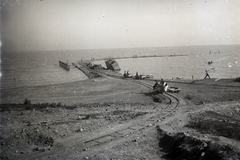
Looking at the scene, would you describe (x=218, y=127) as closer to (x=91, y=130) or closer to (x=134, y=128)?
(x=134, y=128)

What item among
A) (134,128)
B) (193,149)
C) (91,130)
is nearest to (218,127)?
(193,149)

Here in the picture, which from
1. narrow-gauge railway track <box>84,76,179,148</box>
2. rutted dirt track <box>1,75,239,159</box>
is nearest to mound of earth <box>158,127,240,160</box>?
→ rutted dirt track <box>1,75,239,159</box>

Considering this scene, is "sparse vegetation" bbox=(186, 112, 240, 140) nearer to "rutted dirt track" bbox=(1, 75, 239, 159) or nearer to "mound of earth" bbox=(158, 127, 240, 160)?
"rutted dirt track" bbox=(1, 75, 239, 159)

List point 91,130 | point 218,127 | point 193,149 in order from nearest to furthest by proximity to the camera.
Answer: point 193,149 < point 218,127 < point 91,130

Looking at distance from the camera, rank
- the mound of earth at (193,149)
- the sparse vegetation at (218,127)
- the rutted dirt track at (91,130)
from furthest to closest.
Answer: the sparse vegetation at (218,127)
the rutted dirt track at (91,130)
the mound of earth at (193,149)

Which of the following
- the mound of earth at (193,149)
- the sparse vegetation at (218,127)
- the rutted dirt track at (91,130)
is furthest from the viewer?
the sparse vegetation at (218,127)

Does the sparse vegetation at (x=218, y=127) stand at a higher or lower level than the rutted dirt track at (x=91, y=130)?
higher

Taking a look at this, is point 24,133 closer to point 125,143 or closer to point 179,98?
point 125,143

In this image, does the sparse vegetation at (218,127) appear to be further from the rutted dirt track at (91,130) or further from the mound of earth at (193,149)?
the mound of earth at (193,149)

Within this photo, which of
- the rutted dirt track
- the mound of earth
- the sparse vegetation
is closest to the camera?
the mound of earth

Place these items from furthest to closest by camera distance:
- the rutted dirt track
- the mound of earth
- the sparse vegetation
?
the sparse vegetation, the rutted dirt track, the mound of earth

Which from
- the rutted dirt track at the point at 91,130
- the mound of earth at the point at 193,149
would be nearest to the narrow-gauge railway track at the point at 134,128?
the rutted dirt track at the point at 91,130

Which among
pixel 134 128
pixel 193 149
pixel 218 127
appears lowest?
pixel 134 128
